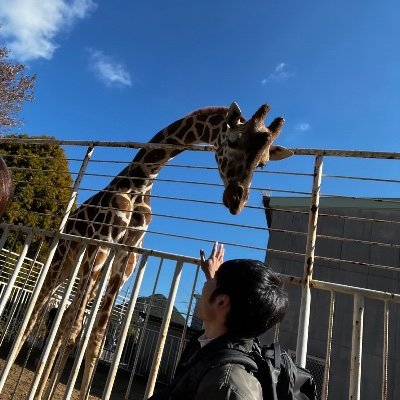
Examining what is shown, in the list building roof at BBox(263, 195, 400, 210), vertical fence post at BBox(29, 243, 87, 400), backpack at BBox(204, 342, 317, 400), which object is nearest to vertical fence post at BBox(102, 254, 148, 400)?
vertical fence post at BBox(29, 243, 87, 400)

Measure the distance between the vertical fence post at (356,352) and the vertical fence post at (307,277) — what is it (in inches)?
11.5

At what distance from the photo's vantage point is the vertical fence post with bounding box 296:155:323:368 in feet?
8.36

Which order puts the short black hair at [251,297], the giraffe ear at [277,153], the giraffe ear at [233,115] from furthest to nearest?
the giraffe ear at [233,115] < the giraffe ear at [277,153] < the short black hair at [251,297]

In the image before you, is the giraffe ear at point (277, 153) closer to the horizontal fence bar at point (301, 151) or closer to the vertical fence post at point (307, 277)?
the horizontal fence bar at point (301, 151)

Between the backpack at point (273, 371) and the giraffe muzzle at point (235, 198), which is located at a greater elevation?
the giraffe muzzle at point (235, 198)

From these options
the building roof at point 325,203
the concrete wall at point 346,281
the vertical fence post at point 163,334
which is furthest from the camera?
the building roof at point 325,203

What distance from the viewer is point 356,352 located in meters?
2.38

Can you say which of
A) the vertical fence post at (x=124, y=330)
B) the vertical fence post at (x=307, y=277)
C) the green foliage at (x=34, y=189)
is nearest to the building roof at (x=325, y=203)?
the green foliage at (x=34, y=189)

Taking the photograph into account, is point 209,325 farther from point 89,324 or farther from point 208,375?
point 89,324

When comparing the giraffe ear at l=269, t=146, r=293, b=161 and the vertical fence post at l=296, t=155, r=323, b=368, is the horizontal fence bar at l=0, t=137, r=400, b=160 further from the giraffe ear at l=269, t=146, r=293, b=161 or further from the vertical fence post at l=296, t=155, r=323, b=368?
the giraffe ear at l=269, t=146, r=293, b=161

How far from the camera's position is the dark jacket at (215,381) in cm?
113

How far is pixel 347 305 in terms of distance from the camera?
1137cm

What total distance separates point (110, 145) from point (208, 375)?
10.2 ft

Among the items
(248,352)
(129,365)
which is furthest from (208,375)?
(129,365)
